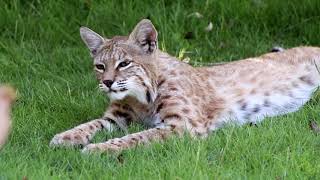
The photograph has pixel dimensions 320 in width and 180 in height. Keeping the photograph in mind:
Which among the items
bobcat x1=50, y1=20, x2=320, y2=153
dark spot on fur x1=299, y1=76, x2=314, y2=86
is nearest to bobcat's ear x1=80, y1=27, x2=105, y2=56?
bobcat x1=50, y1=20, x2=320, y2=153

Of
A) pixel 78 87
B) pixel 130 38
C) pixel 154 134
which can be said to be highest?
pixel 130 38

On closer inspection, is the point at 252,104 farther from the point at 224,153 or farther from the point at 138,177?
the point at 138,177

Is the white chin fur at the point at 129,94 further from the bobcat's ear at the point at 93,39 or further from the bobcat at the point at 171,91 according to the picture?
the bobcat's ear at the point at 93,39

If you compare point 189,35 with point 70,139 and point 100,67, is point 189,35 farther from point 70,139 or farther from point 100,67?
point 70,139


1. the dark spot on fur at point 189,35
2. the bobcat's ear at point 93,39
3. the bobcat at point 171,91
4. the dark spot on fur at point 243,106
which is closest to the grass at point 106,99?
the dark spot on fur at point 189,35

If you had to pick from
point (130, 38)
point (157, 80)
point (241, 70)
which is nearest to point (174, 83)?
point (157, 80)

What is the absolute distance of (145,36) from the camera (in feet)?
Result: 17.4

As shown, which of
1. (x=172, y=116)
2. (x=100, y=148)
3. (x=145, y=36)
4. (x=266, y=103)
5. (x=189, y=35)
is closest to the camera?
(x=100, y=148)

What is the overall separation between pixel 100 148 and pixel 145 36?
51.5 inches

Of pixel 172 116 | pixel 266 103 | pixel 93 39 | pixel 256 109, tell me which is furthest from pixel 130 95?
pixel 266 103

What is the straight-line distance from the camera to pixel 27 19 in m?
8.10

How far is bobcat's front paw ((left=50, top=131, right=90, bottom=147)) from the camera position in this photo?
15.1ft

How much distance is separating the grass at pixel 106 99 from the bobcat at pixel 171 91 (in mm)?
259

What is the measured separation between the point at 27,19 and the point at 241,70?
326 centimetres
